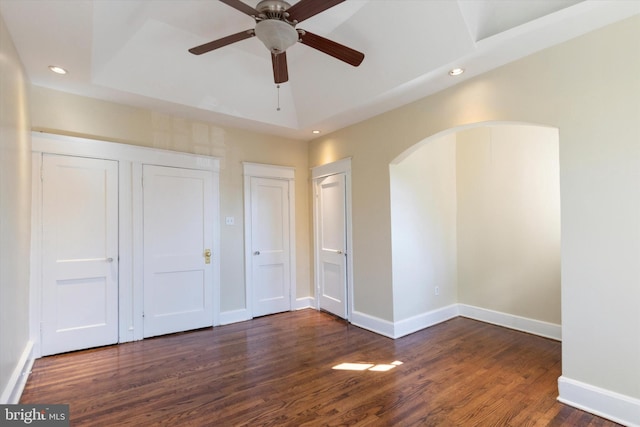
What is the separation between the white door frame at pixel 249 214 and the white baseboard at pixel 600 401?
11.3 ft

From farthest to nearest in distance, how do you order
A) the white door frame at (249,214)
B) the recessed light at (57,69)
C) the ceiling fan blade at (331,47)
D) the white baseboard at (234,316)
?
the white door frame at (249,214) → the white baseboard at (234,316) → the recessed light at (57,69) → the ceiling fan blade at (331,47)

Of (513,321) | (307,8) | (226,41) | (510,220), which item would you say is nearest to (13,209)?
(226,41)

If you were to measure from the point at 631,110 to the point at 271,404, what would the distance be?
3.31 meters

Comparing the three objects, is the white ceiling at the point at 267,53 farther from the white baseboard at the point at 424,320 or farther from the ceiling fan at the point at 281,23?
the white baseboard at the point at 424,320

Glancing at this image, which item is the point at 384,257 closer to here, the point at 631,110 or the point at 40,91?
the point at 631,110

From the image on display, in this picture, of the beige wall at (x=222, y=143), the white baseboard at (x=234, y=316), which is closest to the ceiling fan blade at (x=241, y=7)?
the beige wall at (x=222, y=143)

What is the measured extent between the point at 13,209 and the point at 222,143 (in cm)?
239

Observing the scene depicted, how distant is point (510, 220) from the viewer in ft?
13.1

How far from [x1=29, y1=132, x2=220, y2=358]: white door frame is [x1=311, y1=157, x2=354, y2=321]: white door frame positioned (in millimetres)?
1943

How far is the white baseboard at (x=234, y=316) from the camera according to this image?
421 centimetres

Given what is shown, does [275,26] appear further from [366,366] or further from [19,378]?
[19,378]

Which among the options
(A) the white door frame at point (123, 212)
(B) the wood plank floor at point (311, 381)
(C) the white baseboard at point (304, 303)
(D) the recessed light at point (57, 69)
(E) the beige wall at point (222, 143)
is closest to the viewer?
(B) the wood plank floor at point (311, 381)

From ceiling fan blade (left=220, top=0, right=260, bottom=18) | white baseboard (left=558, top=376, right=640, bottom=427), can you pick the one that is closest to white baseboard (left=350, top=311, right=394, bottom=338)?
white baseboard (left=558, top=376, right=640, bottom=427)

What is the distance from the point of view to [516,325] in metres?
3.85
